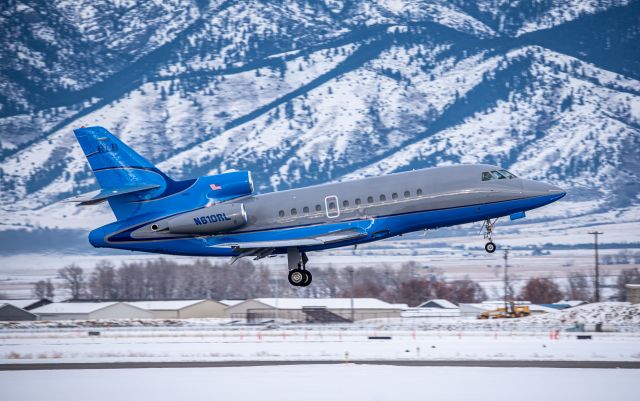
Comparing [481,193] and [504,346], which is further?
[504,346]

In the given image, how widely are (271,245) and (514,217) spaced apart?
461 inches

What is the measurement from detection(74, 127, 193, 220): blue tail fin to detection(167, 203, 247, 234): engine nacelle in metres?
1.77

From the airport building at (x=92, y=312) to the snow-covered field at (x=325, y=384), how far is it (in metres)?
47.6

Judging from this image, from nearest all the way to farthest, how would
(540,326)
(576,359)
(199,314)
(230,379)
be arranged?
1. (230,379)
2. (576,359)
3. (540,326)
4. (199,314)

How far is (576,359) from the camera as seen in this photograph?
52062mm

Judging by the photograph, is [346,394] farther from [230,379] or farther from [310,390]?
[230,379]

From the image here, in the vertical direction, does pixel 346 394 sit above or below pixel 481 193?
A: below

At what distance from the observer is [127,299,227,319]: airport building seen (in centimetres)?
9719

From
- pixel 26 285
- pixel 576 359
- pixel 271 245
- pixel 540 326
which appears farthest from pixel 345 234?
pixel 26 285

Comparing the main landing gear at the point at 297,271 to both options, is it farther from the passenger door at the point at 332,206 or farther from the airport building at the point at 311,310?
the airport building at the point at 311,310

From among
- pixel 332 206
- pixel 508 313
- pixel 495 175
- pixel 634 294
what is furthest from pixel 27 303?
pixel 495 175

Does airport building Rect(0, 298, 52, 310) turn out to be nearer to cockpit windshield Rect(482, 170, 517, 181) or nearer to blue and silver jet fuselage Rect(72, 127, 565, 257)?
blue and silver jet fuselage Rect(72, 127, 565, 257)

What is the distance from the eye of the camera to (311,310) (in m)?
90.3

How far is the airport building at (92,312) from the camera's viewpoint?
95125mm
